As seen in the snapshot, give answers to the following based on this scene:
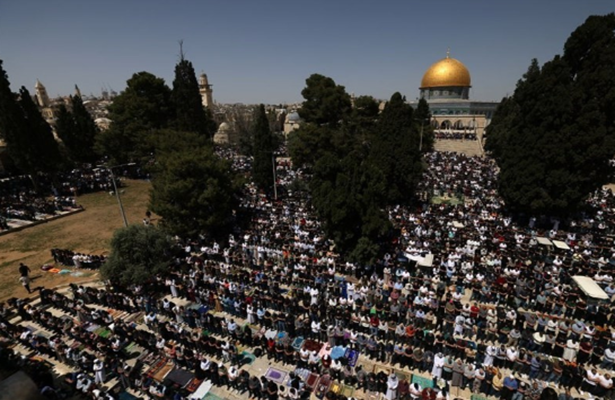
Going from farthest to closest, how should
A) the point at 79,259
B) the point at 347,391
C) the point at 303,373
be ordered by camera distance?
1. the point at 79,259
2. the point at 303,373
3. the point at 347,391

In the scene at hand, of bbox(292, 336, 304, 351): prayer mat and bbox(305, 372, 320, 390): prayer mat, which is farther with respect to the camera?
bbox(292, 336, 304, 351): prayer mat

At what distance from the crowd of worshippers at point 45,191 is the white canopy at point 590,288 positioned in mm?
40549

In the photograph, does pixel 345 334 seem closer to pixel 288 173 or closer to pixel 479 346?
pixel 479 346

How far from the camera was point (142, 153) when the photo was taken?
4047 centimetres

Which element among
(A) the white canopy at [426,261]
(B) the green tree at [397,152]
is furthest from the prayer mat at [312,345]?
(B) the green tree at [397,152]

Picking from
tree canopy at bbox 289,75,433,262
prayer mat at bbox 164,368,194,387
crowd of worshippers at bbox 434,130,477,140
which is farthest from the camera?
crowd of worshippers at bbox 434,130,477,140

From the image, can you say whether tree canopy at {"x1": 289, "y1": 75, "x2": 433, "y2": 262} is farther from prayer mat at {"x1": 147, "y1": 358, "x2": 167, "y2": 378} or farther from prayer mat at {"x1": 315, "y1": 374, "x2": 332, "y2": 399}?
prayer mat at {"x1": 147, "y1": 358, "x2": 167, "y2": 378}

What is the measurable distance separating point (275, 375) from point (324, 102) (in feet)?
87.7

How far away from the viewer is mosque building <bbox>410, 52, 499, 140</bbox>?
229 feet

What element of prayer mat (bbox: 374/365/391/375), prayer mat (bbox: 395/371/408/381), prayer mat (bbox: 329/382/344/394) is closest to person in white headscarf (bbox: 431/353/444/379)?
prayer mat (bbox: 395/371/408/381)

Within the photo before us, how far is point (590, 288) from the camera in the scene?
13.7 meters

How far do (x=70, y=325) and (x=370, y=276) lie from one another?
14965 millimetres

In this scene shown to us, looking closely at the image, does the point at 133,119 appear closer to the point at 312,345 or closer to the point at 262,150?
the point at 262,150

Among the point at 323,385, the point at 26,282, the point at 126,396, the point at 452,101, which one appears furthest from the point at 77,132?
the point at 452,101
